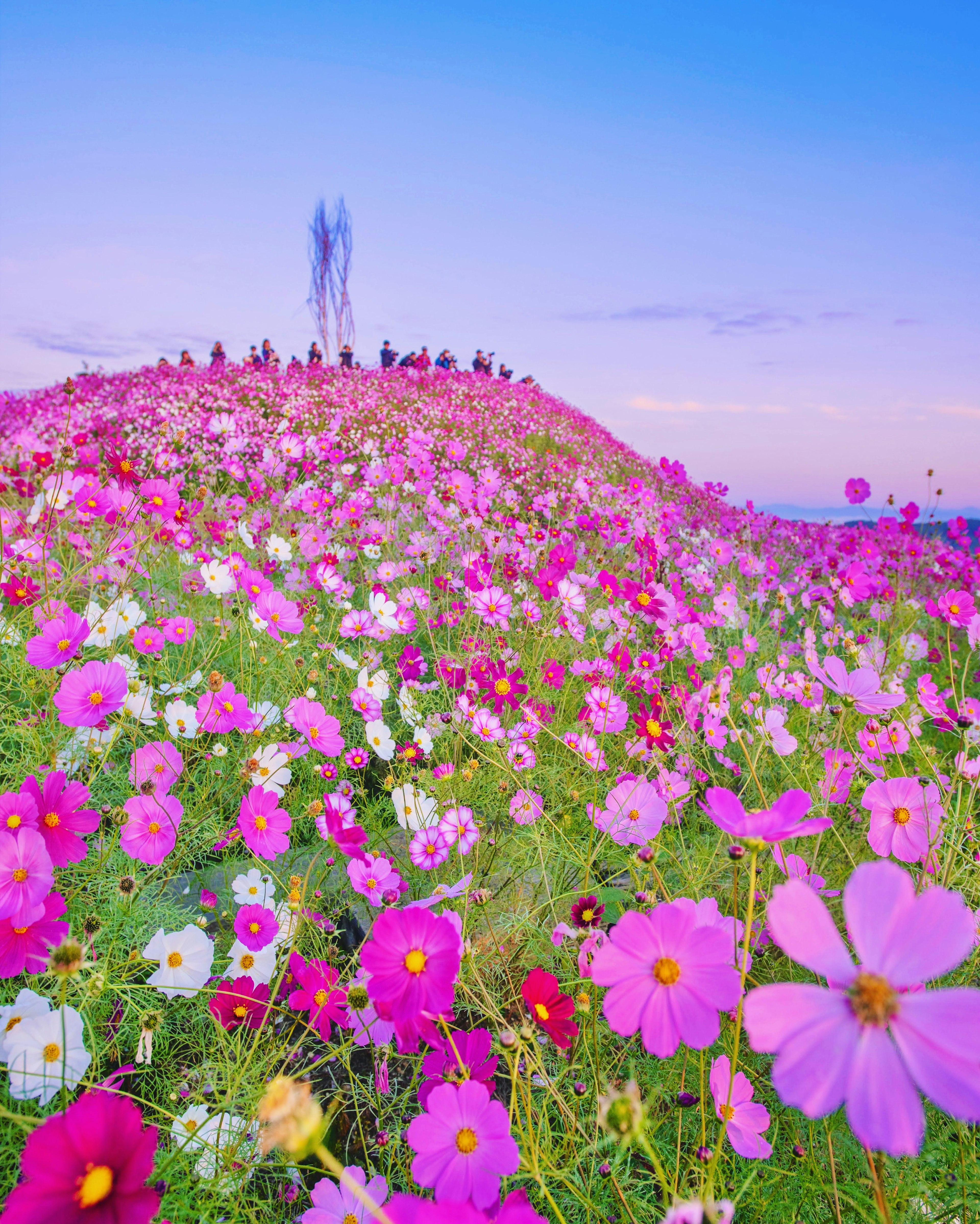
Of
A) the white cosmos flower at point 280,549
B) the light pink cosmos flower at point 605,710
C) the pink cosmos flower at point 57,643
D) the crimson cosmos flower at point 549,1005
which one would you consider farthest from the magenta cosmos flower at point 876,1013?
the white cosmos flower at point 280,549

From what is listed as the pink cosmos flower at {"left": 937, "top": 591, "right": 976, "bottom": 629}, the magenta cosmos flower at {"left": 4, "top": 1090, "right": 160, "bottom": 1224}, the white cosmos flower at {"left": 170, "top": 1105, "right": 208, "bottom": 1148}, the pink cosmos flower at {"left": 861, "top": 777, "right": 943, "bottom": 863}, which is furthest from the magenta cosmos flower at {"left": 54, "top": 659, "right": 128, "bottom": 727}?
the pink cosmos flower at {"left": 937, "top": 591, "right": 976, "bottom": 629}

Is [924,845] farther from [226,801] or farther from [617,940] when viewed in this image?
[226,801]

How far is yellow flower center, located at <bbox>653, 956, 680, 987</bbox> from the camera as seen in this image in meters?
0.58

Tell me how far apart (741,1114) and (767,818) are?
63 cm

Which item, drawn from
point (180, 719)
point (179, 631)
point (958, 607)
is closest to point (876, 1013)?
point (180, 719)

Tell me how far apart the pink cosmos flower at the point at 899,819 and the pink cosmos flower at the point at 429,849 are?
0.82m

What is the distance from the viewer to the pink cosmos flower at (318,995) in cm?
99

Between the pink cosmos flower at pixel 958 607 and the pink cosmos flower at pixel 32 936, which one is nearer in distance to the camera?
the pink cosmos flower at pixel 32 936

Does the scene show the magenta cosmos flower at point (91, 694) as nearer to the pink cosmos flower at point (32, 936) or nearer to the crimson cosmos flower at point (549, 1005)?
→ the pink cosmos flower at point (32, 936)

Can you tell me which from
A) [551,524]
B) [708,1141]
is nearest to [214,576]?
[708,1141]

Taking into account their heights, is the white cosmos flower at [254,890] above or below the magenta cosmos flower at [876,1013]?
below

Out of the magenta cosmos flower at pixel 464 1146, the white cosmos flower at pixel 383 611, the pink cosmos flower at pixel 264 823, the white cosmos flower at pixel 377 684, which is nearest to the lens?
the magenta cosmos flower at pixel 464 1146

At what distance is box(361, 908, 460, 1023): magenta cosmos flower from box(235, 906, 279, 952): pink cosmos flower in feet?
1.95

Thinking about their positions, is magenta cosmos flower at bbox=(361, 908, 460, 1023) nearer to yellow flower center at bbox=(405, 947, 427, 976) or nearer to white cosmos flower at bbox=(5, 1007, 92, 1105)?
yellow flower center at bbox=(405, 947, 427, 976)
